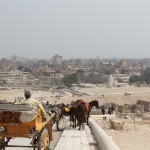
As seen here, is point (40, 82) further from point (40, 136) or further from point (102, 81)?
point (40, 136)

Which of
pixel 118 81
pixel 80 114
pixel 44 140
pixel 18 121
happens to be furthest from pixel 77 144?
pixel 118 81

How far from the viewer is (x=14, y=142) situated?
1149cm

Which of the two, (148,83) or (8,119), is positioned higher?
(8,119)

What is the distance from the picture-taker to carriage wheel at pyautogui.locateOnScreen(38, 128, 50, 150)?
8.94 m

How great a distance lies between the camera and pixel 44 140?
9.22 meters

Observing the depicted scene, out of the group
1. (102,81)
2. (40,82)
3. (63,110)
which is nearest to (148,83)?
(102,81)

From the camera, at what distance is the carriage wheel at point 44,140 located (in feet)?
29.3

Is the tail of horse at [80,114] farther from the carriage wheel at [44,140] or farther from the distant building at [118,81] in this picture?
the distant building at [118,81]

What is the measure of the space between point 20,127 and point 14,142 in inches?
120

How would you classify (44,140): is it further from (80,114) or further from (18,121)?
(80,114)

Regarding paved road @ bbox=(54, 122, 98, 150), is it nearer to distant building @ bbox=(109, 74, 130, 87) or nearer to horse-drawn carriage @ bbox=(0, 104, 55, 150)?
horse-drawn carriage @ bbox=(0, 104, 55, 150)

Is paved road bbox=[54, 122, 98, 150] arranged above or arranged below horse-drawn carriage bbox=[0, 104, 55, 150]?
below

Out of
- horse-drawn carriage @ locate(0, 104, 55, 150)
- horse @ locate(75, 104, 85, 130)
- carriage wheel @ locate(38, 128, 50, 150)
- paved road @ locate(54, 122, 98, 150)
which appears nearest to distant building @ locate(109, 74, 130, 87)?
horse @ locate(75, 104, 85, 130)

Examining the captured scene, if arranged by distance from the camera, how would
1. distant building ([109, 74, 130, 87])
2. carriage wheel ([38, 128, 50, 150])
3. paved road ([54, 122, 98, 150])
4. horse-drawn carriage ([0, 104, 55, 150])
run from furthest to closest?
1. distant building ([109, 74, 130, 87])
2. paved road ([54, 122, 98, 150])
3. carriage wheel ([38, 128, 50, 150])
4. horse-drawn carriage ([0, 104, 55, 150])
